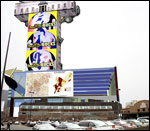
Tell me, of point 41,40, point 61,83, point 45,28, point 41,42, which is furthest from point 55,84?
point 45,28

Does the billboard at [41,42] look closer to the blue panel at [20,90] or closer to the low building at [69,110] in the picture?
the blue panel at [20,90]

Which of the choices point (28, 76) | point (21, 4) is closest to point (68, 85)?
point (28, 76)

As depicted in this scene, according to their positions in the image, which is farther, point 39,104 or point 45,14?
point 45,14

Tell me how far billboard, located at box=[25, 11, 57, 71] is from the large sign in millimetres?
3999

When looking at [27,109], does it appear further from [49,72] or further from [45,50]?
[45,50]

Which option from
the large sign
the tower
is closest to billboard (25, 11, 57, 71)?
the tower

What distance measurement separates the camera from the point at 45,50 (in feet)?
296

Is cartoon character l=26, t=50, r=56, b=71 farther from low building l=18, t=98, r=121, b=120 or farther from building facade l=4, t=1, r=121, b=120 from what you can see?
low building l=18, t=98, r=121, b=120

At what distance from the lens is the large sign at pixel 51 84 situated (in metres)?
85.2

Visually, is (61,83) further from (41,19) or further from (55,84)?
(41,19)

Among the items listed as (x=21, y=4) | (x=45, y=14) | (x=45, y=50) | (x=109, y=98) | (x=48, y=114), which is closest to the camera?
(x=48, y=114)

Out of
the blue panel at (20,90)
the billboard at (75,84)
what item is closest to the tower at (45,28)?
the billboard at (75,84)

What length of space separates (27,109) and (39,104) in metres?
5.60

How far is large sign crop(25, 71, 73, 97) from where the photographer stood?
85250 millimetres
